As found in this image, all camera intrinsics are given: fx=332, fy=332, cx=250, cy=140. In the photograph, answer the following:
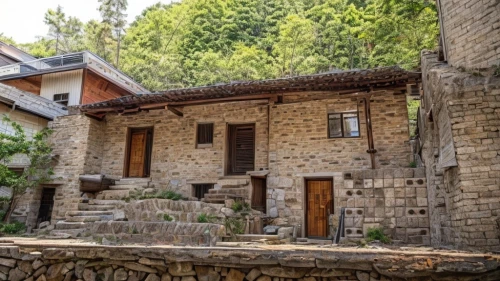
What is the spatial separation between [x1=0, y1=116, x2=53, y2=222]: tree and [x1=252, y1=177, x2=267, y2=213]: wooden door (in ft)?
23.5

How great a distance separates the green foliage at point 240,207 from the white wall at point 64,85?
9.27m

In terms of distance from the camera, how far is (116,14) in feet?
89.9

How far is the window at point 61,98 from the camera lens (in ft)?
47.3

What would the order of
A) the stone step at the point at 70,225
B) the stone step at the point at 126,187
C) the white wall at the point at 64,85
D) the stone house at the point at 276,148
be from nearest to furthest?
1. the stone house at the point at 276,148
2. the stone step at the point at 70,225
3. the stone step at the point at 126,187
4. the white wall at the point at 64,85

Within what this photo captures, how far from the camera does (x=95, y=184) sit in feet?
37.3

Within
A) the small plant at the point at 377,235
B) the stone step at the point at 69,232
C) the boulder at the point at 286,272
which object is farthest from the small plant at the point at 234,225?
the boulder at the point at 286,272

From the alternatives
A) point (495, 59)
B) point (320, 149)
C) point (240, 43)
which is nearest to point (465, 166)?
point (495, 59)

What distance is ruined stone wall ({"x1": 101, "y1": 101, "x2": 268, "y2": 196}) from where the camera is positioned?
36.3 ft

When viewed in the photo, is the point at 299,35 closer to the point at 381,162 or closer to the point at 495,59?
the point at 381,162

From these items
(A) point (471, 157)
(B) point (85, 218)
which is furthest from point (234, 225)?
(A) point (471, 157)

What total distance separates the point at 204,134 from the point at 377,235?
6574mm

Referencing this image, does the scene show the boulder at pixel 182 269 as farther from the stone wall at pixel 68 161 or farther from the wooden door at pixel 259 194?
the stone wall at pixel 68 161

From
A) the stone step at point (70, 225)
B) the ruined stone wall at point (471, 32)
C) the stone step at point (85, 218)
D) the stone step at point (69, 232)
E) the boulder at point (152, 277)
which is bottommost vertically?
the stone step at point (69, 232)

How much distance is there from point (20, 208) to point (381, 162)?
481 inches
